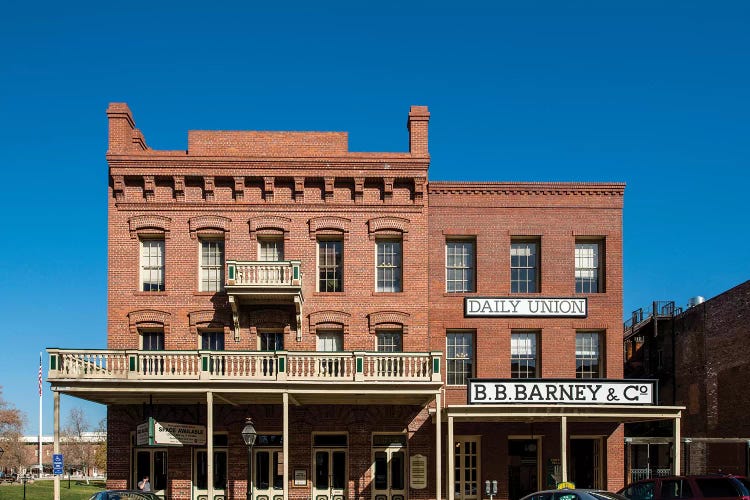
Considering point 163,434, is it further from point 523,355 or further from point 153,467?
point 523,355

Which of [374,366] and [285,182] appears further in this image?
[285,182]

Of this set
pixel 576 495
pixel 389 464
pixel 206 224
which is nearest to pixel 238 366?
pixel 206 224

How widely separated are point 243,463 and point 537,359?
408 inches

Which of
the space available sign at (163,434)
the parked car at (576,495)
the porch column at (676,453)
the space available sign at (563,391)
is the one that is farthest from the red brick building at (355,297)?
the parked car at (576,495)

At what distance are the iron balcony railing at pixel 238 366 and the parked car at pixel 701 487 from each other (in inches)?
272

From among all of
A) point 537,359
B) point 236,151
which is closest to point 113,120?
point 236,151

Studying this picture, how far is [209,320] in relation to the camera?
85.7ft

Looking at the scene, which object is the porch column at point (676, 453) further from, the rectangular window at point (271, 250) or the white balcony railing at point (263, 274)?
the rectangular window at point (271, 250)

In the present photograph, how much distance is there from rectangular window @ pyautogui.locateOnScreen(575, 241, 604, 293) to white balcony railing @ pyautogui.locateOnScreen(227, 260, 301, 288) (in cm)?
986

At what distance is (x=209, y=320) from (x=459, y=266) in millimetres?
8593

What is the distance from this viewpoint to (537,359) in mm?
27141

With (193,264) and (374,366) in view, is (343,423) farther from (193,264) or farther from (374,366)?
(193,264)

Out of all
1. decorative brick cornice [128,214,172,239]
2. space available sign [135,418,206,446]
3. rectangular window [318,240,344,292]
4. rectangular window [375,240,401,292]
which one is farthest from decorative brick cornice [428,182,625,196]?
space available sign [135,418,206,446]

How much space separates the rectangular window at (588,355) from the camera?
2722 centimetres
